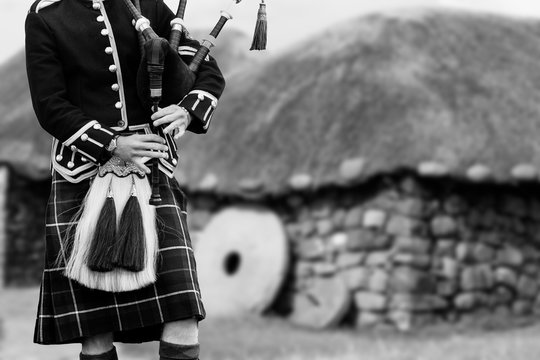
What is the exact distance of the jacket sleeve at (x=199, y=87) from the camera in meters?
3.35

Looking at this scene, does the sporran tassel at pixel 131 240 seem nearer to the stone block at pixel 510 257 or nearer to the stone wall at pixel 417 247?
the stone wall at pixel 417 247

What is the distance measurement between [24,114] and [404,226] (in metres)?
6.92

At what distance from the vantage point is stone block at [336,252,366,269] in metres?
10.9

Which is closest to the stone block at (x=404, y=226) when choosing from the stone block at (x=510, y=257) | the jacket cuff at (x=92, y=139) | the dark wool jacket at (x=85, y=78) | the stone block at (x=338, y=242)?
the stone block at (x=338, y=242)

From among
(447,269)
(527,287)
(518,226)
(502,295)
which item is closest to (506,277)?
(502,295)

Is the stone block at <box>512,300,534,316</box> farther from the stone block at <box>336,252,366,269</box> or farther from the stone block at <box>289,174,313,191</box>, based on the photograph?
the stone block at <box>289,174,313,191</box>

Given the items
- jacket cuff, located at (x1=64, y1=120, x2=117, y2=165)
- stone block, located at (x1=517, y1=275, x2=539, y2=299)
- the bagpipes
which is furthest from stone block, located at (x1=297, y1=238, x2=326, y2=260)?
jacket cuff, located at (x1=64, y1=120, x2=117, y2=165)

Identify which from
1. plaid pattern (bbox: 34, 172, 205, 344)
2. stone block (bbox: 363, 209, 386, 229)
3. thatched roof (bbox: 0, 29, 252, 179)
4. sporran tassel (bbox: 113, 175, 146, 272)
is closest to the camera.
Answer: sporran tassel (bbox: 113, 175, 146, 272)

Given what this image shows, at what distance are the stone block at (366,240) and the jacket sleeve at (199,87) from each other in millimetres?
7424

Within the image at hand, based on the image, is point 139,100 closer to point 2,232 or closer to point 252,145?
point 252,145

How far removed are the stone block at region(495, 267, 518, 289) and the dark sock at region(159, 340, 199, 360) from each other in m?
8.47

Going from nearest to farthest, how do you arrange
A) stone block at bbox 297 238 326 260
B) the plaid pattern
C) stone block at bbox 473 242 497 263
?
the plaid pattern < stone block at bbox 473 242 497 263 < stone block at bbox 297 238 326 260

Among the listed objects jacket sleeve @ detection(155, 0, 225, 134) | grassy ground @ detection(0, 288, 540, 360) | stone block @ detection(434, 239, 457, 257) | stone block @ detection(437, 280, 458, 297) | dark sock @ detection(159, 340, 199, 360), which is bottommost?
grassy ground @ detection(0, 288, 540, 360)

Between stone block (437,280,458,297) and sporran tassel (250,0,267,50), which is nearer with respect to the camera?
sporran tassel (250,0,267,50)
